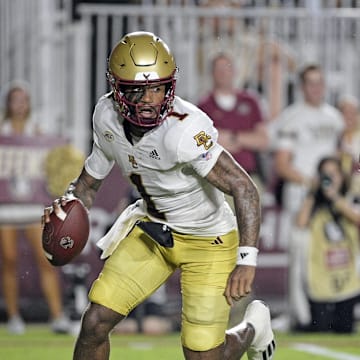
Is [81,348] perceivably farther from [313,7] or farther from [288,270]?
[313,7]

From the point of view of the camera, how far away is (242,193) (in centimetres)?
547

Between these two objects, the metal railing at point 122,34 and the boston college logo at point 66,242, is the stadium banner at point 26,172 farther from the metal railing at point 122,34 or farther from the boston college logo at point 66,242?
the boston college logo at point 66,242

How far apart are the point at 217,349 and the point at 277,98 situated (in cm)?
490

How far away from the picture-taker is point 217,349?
577cm

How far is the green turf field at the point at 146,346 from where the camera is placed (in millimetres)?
8289

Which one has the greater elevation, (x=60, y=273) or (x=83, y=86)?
(x=83, y=86)

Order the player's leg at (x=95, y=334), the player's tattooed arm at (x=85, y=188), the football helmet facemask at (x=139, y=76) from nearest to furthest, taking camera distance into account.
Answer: the football helmet facemask at (x=139, y=76), the player's leg at (x=95, y=334), the player's tattooed arm at (x=85, y=188)

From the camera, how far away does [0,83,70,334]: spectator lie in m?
9.62

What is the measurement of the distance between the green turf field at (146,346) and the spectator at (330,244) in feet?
1.38

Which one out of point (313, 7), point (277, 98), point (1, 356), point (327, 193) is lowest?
point (1, 356)

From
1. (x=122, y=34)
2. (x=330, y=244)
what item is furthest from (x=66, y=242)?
(x=122, y=34)

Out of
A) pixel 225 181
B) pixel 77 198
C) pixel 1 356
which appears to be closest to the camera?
pixel 225 181

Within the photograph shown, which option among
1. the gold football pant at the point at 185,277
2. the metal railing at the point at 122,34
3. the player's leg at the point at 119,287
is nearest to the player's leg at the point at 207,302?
the gold football pant at the point at 185,277

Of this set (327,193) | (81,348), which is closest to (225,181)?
(81,348)
